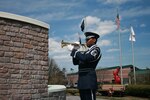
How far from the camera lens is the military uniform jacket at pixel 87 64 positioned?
4402mm

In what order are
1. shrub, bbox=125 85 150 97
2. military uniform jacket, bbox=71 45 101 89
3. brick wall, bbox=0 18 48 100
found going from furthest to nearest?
shrub, bbox=125 85 150 97 < brick wall, bbox=0 18 48 100 < military uniform jacket, bbox=71 45 101 89

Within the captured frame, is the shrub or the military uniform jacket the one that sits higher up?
the military uniform jacket

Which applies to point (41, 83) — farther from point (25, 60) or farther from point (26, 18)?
point (26, 18)

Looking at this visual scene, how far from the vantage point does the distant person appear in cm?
442

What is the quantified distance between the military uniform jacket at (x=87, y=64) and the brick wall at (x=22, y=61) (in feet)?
7.22

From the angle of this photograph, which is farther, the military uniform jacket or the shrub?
the shrub

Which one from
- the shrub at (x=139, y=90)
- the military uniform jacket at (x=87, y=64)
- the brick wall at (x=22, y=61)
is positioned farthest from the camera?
the shrub at (x=139, y=90)

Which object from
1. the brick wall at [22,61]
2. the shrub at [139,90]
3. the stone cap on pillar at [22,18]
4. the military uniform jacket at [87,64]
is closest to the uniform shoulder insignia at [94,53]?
the military uniform jacket at [87,64]

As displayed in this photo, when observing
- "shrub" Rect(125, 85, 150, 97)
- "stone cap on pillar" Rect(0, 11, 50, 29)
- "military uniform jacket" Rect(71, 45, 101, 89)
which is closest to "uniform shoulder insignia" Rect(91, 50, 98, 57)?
"military uniform jacket" Rect(71, 45, 101, 89)

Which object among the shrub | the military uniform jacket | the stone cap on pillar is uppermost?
the stone cap on pillar

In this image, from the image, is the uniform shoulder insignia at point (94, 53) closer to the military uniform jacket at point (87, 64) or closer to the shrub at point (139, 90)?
the military uniform jacket at point (87, 64)

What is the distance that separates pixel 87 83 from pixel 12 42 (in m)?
2.57

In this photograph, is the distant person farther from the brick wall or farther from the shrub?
the shrub

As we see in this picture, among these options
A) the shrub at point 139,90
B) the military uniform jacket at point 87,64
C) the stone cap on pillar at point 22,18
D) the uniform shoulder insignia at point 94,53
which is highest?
the stone cap on pillar at point 22,18
